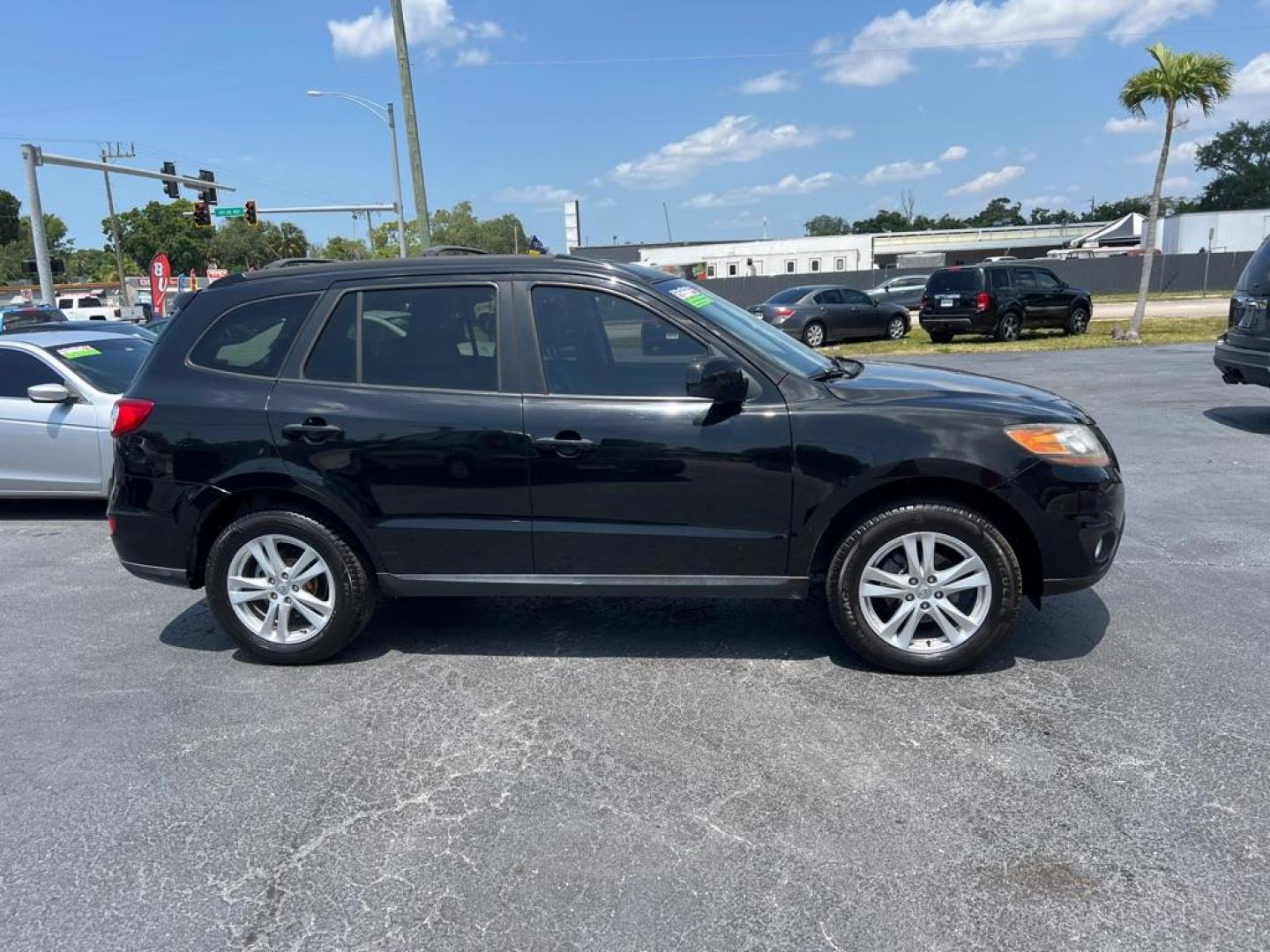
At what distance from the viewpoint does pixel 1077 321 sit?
2194cm

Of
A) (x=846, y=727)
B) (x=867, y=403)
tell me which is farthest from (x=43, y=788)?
(x=867, y=403)

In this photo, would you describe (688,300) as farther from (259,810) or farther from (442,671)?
(259,810)

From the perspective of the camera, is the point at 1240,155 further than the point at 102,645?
Yes

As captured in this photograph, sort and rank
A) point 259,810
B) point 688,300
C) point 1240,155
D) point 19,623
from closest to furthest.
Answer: point 259,810, point 688,300, point 19,623, point 1240,155

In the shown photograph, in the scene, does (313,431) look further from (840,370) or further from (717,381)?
(840,370)

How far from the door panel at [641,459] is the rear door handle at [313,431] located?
897mm

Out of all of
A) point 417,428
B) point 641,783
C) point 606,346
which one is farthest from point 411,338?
point 641,783

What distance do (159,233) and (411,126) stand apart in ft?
280

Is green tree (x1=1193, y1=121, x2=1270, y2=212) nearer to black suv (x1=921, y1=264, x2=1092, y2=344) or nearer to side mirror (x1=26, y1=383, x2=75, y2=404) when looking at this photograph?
black suv (x1=921, y1=264, x2=1092, y2=344)

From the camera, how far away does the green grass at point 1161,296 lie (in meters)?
36.6

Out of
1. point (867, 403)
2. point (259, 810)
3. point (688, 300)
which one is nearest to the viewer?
point (259, 810)

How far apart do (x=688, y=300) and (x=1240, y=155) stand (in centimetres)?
11026

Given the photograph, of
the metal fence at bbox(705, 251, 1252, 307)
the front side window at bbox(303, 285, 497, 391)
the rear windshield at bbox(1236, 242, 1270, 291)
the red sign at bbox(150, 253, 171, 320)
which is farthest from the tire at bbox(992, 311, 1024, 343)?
the metal fence at bbox(705, 251, 1252, 307)

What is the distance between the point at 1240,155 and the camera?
9219 centimetres
